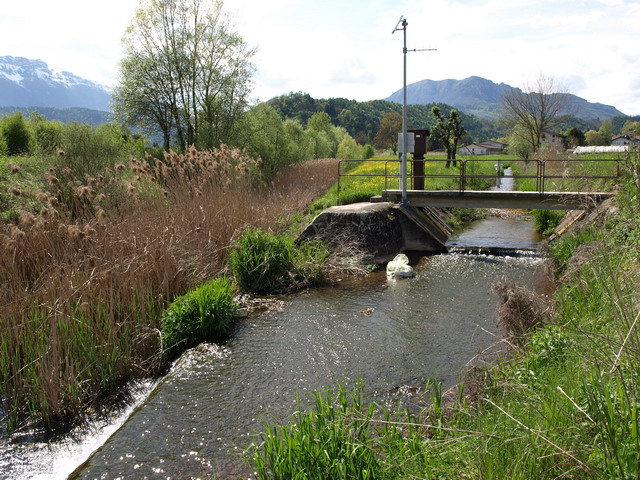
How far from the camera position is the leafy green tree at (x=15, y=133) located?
25.0 meters

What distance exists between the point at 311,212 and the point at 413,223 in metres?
3.15

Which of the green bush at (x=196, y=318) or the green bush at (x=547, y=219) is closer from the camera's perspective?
the green bush at (x=196, y=318)

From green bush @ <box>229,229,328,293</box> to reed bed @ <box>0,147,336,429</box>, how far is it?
Result: 1.75ft

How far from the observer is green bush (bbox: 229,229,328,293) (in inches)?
382

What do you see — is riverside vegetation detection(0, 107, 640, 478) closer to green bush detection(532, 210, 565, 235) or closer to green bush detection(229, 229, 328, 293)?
green bush detection(229, 229, 328, 293)

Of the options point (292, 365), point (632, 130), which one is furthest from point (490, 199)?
point (632, 130)

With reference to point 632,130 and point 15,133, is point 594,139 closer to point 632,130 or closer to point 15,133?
point 632,130

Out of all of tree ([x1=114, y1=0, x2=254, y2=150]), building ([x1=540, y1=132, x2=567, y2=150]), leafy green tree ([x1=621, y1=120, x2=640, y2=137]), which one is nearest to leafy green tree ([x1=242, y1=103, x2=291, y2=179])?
tree ([x1=114, y1=0, x2=254, y2=150])

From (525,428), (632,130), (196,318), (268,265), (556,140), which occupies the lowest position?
(196,318)

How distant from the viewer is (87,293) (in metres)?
5.74

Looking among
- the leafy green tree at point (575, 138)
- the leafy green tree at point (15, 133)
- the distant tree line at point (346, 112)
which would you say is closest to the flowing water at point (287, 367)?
the leafy green tree at point (15, 133)

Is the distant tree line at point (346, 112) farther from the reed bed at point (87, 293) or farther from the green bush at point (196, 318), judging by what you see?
the green bush at point (196, 318)

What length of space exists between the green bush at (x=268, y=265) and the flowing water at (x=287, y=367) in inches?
20.5

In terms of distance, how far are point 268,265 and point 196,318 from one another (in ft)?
9.16
